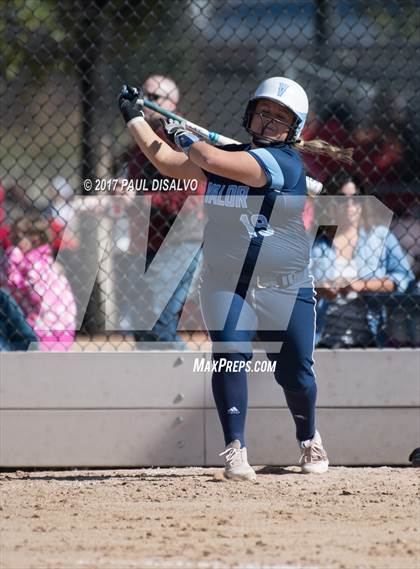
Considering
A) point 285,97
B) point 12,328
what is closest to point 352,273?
point 285,97

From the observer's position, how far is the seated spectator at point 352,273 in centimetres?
607

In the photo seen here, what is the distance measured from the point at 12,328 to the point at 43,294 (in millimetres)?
328

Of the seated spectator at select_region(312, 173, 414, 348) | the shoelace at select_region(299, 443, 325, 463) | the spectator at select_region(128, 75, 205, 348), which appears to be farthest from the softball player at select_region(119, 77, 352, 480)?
the spectator at select_region(128, 75, 205, 348)

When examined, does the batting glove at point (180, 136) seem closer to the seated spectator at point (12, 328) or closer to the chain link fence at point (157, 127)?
the chain link fence at point (157, 127)

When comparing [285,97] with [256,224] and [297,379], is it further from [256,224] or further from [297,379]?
[297,379]

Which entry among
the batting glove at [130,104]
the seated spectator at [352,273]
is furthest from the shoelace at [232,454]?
the batting glove at [130,104]

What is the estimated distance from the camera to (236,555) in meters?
3.53

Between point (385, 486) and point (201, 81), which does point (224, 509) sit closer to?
point (385, 486)

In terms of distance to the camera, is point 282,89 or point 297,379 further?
point 297,379

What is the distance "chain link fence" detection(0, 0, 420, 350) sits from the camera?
6.18m

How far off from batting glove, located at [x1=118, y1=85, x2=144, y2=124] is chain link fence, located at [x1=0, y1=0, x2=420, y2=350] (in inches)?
44.0

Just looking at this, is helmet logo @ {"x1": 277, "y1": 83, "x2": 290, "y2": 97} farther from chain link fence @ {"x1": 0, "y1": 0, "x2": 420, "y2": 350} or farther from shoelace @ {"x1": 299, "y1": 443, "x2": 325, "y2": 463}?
shoelace @ {"x1": 299, "y1": 443, "x2": 325, "y2": 463}

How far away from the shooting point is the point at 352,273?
6.18 meters

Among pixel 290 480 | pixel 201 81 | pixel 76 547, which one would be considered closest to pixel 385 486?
pixel 290 480
